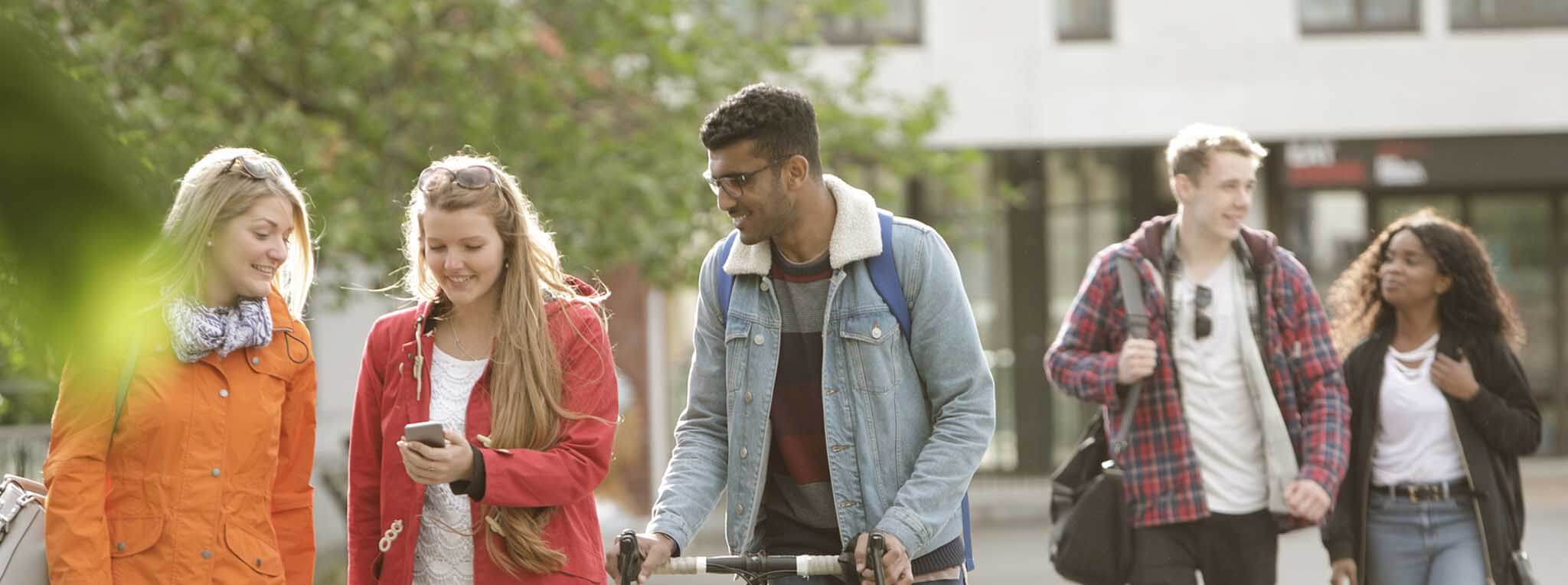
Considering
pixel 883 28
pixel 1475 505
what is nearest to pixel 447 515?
pixel 1475 505

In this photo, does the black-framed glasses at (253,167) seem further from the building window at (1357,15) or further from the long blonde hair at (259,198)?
the building window at (1357,15)

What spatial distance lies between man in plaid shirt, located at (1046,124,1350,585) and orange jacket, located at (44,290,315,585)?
218cm

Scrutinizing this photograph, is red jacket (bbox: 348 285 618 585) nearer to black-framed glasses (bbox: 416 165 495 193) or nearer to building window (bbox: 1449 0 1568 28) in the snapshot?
black-framed glasses (bbox: 416 165 495 193)

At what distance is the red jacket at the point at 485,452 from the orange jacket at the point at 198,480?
21cm

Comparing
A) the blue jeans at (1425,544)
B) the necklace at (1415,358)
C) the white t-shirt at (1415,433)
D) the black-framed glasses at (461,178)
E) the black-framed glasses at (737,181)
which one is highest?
the black-framed glasses at (461,178)

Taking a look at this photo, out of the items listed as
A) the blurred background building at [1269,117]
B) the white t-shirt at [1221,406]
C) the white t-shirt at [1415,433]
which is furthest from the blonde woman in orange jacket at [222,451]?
the blurred background building at [1269,117]

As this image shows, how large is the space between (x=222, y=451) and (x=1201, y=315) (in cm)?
268

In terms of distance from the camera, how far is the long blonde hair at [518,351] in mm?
3768


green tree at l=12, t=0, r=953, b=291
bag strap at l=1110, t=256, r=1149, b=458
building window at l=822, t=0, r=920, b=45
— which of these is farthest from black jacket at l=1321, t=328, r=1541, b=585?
building window at l=822, t=0, r=920, b=45

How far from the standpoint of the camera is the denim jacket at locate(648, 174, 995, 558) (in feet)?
12.0

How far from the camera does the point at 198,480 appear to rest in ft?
12.7

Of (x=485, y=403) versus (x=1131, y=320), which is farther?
(x=1131, y=320)

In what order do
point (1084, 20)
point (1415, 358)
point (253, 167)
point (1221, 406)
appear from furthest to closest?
point (1084, 20), point (1415, 358), point (1221, 406), point (253, 167)

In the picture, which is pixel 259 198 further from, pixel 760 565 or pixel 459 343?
pixel 760 565
